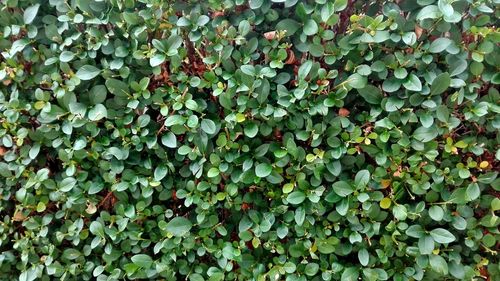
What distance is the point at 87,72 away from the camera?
180 centimetres

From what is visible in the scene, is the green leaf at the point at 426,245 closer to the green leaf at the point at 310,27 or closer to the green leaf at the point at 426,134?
the green leaf at the point at 426,134

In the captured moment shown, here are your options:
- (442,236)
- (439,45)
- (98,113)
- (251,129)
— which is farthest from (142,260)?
(439,45)

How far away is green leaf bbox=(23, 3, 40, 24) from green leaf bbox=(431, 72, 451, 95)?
5.41 ft

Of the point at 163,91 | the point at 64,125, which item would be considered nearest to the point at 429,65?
the point at 163,91

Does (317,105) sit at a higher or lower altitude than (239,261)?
higher

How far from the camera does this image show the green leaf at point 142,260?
192 centimetres

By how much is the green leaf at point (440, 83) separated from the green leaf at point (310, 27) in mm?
489

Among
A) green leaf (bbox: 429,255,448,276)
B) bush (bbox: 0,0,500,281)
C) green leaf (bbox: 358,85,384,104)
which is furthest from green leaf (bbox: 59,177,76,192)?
green leaf (bbox: 429,255,448,276)

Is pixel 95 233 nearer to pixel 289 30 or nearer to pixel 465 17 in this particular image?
pixel 289 30

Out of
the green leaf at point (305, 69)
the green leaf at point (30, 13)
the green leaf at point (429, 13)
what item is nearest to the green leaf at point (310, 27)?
the green leaf at point (305, 69)

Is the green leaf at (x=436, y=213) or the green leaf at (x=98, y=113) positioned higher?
the green leaf at (x=98, y=113)

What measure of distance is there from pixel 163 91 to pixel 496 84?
1.34 meters

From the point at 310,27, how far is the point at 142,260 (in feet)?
4.07

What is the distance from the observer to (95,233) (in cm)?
195
